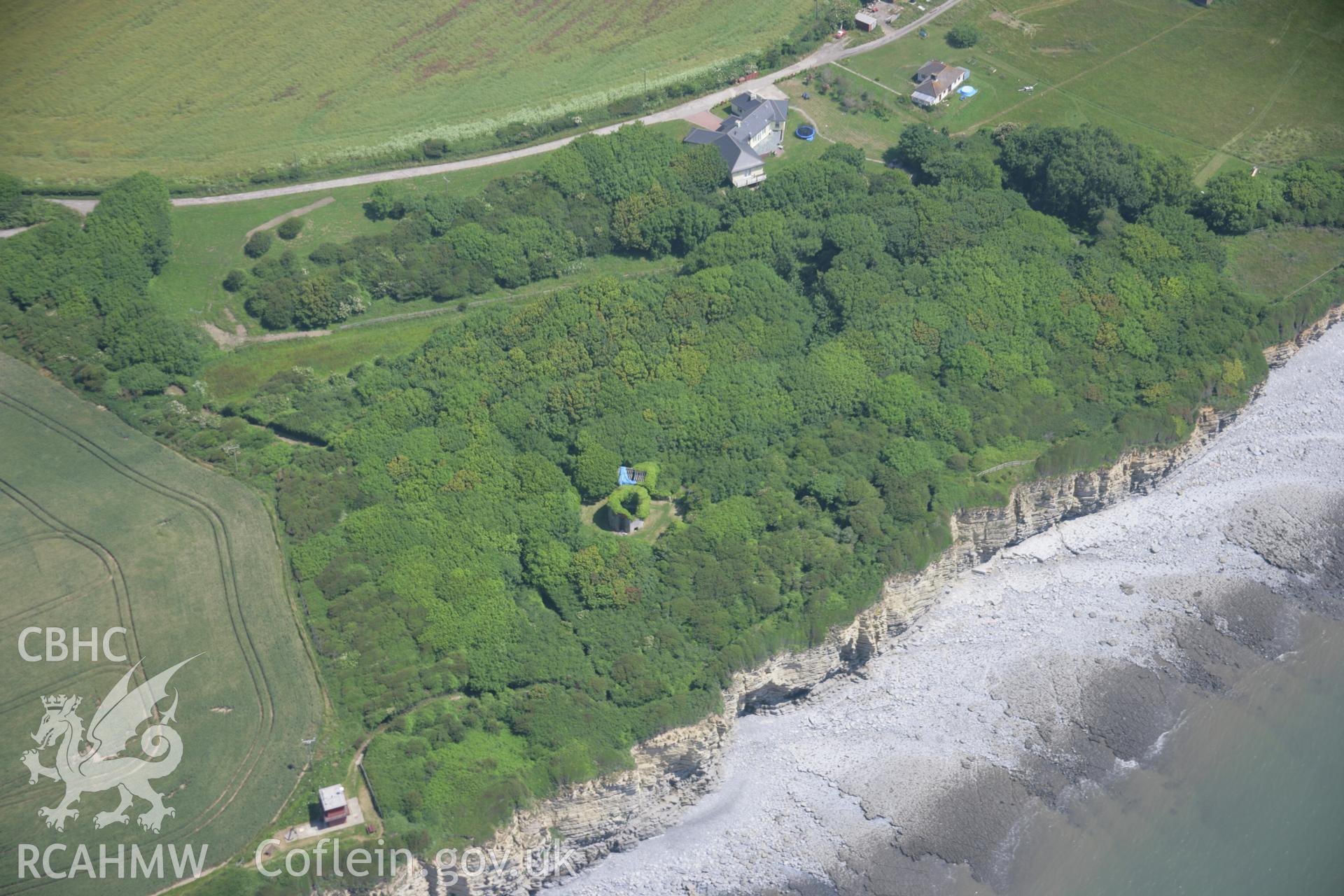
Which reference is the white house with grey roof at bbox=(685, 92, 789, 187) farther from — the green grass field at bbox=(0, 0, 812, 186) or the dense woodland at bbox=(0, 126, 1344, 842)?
the green grass field at bbox=(0, 0, 812, 186)

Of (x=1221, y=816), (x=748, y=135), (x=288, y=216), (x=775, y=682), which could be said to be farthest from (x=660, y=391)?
(x=1221, y=816)

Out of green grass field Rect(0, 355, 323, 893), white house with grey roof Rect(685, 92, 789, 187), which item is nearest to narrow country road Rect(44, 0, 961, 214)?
white house with grey roof Rect(685, 92, 789, 187)

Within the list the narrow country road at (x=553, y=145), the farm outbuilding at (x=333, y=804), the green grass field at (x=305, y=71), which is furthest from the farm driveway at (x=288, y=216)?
the farm outbuilding at (x=333, y=804)

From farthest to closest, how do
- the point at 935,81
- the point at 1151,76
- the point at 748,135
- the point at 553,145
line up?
the point at 1151,76, the point at 935,81, the point at 553,145, the point at 748,135

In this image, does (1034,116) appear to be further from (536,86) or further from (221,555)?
(221,555)

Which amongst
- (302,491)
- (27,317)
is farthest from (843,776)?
(27,317)

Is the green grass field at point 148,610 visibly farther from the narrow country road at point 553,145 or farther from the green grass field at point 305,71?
the green grass field at point 305,71

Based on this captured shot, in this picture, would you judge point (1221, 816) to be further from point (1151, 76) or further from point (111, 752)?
point (1151, 76)
